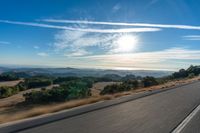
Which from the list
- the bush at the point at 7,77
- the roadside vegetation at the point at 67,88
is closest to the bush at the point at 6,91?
the roadside vegetation at the point at 67,88

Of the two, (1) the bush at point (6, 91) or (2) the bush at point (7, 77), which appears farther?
(2) the bush at point (7, 77)

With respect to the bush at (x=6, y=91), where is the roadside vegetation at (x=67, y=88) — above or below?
above

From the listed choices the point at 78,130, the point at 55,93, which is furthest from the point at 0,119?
the point at 55,93

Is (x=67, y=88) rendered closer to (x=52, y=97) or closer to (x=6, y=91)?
(x=52, y=97)

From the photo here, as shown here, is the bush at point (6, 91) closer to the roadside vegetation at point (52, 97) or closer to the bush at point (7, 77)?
the roadside vegetation at point (52, 97)

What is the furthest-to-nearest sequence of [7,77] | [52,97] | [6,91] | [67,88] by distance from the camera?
[7,77] → [6,91] → [67,88] → [52,97]

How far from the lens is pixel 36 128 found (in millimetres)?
10414

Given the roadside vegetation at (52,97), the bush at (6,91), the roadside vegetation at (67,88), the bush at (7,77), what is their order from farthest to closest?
the bush at (7,77), the bush at (6,91), the roadside vegetation at (67,88), the roadside vegetation at (52,97)

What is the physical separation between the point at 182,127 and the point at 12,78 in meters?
95.7

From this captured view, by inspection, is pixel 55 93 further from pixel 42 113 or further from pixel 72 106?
pixel 42 113

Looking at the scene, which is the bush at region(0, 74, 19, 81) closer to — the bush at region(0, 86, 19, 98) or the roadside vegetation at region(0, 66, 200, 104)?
the roadside vegetation at region(0, 66, 200, 104)

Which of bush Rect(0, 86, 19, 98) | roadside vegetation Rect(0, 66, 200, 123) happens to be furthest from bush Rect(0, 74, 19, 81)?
bush Rect(0, 86, 19, 98)

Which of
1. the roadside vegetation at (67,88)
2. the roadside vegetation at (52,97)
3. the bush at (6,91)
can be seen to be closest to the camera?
the roadside vegetation at (52,97)

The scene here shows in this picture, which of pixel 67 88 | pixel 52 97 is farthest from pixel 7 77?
pixel 52 97
